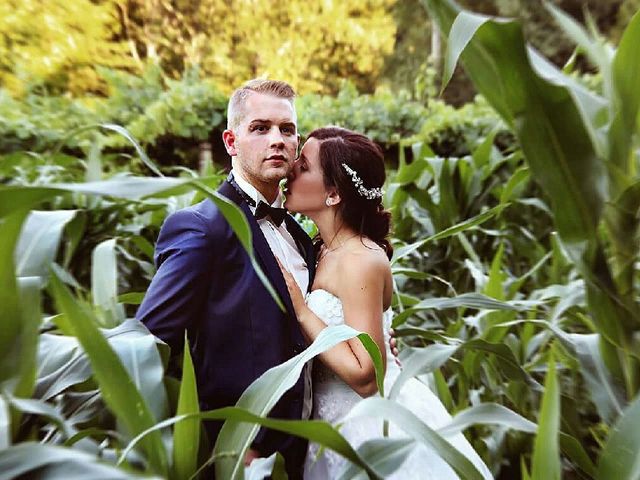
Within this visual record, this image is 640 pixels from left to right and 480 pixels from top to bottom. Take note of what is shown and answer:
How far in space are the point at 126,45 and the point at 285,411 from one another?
630 centimetres

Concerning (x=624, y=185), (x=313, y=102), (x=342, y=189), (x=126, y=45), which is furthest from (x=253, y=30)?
(x=624, y=185)

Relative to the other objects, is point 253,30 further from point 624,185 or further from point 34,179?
point 624,185

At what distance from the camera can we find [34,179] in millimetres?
2170

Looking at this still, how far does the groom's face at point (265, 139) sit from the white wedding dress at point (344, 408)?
0.25 metres

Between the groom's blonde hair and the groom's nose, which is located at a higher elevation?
the groom's blonde hair

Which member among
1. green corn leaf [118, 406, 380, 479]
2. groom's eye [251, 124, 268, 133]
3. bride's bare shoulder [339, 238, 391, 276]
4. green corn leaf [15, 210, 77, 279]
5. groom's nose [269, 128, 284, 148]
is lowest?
green corn leaf [118, 406, 380, 479]

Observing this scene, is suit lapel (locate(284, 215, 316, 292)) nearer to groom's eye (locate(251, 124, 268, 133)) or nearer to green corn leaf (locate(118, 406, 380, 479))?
groom's eye (locate(251, 124, 268, 133))

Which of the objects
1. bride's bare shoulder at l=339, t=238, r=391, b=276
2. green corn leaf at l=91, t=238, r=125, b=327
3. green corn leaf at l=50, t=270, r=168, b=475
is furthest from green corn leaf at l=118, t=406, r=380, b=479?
bride's bare shoulder at l=339, t=238, r=391, b=276

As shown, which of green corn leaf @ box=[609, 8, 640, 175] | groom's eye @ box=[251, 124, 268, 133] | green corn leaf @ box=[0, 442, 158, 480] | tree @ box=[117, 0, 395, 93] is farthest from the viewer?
tree @ box=[117, 0, 395, 93]

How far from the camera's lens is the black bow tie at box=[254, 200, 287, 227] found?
4.16ft

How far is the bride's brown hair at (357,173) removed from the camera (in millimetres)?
1361

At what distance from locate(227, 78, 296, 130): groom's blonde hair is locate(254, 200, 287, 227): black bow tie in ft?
0.53

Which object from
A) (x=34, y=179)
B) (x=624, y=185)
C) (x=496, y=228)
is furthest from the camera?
(x=496, y=228)

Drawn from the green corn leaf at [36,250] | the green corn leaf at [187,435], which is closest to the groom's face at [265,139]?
→ the green corn leaf at [36,250]
